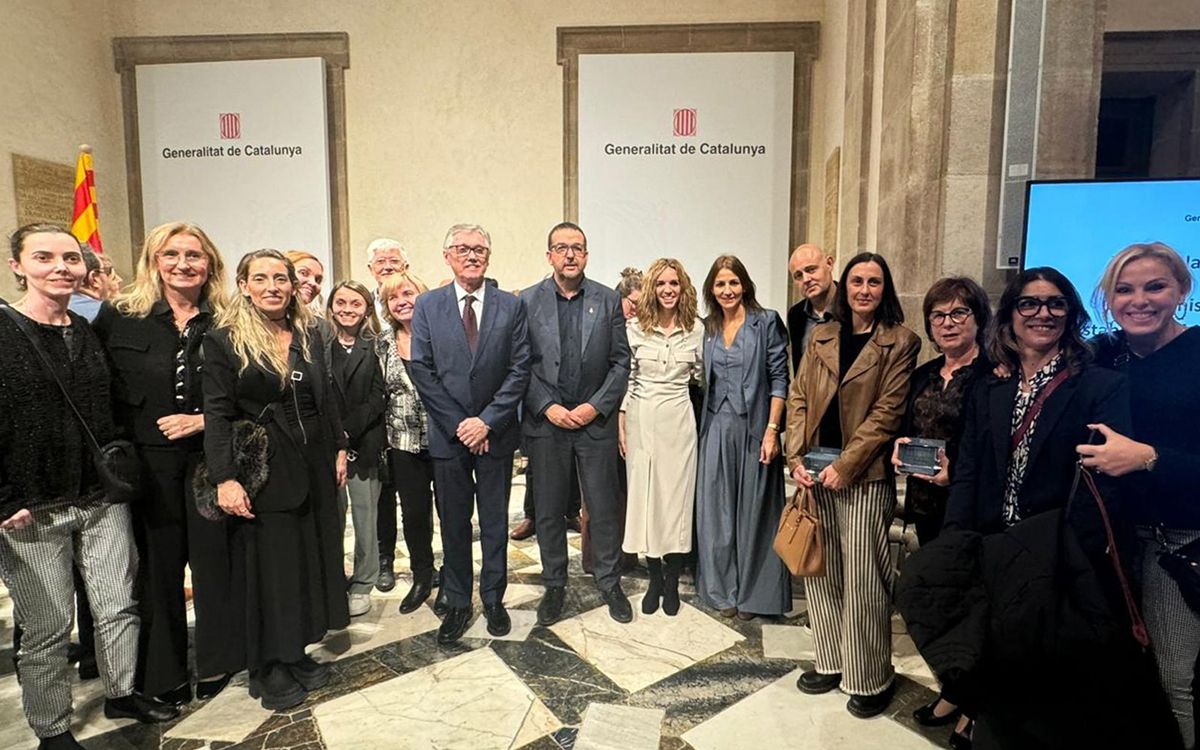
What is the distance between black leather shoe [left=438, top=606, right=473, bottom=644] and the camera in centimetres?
292

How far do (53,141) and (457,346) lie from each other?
6.66m

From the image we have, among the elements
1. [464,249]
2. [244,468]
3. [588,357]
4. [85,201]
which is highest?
[85,201]

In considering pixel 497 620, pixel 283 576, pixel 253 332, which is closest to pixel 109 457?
→ pixel 253 332

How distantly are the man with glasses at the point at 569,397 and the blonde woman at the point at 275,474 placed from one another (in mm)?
942

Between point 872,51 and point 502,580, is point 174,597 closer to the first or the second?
point 502,580

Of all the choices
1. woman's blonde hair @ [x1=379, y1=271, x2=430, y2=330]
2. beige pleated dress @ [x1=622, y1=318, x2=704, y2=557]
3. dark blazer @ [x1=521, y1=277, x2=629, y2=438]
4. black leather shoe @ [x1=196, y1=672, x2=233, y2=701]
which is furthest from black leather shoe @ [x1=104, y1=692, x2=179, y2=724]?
beige pleated dress @ [x1=622, y1=318, x2=704, y2=557]

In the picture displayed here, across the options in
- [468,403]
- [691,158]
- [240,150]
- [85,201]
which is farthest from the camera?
[240,150]

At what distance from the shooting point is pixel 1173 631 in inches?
69.2

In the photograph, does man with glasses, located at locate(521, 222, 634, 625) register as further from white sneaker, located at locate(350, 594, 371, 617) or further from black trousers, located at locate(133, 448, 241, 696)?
black trousers, located at locate(133, 448, 241, 696)

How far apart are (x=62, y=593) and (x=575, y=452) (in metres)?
1.93

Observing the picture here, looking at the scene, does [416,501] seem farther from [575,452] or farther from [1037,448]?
[1037,448]

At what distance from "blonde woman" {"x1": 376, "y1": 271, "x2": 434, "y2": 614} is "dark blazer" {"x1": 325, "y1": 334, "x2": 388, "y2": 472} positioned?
7 centimetres

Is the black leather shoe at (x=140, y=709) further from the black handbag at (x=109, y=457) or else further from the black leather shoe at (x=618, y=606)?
the black leather shoe at (x=618, y=606)

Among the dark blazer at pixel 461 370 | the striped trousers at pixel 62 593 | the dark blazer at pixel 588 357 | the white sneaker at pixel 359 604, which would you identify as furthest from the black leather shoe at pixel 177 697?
the dark blazer at pixel 588 357
